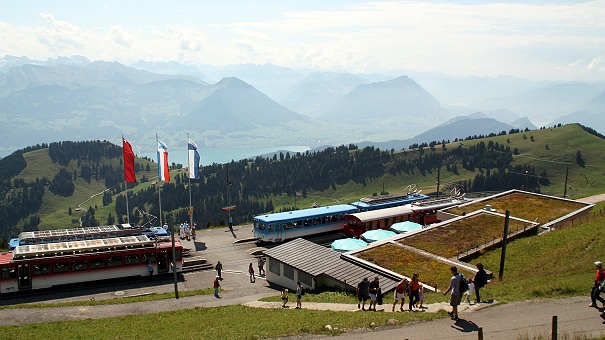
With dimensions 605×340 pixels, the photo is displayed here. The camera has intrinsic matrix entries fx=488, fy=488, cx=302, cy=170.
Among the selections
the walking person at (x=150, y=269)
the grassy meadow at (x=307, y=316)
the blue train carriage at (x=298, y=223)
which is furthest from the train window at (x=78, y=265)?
the blue train carriage at (x=298, y=223)

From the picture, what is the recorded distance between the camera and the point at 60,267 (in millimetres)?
40938

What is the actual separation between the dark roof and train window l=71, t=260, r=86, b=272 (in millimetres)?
15540

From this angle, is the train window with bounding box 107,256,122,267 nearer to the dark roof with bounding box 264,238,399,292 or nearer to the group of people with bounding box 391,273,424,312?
the dark roof with bounding box 264,238,399,292

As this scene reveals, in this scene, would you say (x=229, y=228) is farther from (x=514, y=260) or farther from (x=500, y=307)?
(x=500, y=307)

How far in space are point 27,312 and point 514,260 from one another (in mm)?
35923

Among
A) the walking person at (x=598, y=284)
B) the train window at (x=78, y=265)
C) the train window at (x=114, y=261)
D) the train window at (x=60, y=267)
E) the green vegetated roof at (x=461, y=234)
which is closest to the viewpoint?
the walking person at (x=598, y=284)

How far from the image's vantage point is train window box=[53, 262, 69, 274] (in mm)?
40781

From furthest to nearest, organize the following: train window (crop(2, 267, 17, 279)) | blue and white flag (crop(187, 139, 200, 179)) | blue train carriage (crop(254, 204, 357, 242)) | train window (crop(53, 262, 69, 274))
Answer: blue and white flag (crop(187, 139, 200, 179))
blue train carriage (crop(254, 204, 357, 242))
train window (crop(53, 262, 69, 274))
train window (crop(2, 267, 17, 279))

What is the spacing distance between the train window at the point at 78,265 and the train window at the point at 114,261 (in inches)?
78.4

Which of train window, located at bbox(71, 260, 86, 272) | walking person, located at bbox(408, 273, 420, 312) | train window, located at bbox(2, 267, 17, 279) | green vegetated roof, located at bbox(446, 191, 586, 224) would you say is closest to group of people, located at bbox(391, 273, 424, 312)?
walking person, located at bbox(408, 273, 420, 312)

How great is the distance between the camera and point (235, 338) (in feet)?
73.2

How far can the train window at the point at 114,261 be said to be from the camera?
42594mm

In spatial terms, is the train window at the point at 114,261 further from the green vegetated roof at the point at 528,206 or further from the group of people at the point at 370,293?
the green vegetated roof at the point at 528,206

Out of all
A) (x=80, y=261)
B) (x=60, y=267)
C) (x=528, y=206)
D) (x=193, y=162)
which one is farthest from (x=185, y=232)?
(x=528, y=206)
